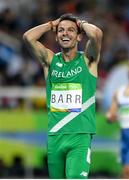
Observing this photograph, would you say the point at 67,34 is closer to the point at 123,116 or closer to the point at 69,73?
the point at 69,73

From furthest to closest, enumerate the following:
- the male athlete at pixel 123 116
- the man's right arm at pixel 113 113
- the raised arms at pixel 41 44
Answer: the man's right arm at pixel 113 113 < the male athlete at pixel 123 116 < the raised arms at pixel 41 44

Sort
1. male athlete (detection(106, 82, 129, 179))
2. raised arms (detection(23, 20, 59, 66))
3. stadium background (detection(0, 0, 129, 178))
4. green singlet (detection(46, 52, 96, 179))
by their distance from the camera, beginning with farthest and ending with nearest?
stadium background (detection(0, 0, 129, 178)) < male athlete (detection(106, 82, 129, 179)) < raised arms (detection(23, 20, 59, 66)) < green singlet (detection(46, 52, 96, 179))

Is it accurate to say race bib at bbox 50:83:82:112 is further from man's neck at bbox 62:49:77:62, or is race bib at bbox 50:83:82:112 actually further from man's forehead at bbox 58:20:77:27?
man's forehead at bbox 58:20:77:27

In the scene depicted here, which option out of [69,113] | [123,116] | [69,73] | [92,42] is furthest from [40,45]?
[123,116]

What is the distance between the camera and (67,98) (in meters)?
11.5

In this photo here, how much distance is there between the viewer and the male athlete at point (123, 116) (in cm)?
1514

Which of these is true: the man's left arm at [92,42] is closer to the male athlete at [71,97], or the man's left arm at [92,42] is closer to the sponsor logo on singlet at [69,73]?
the male athlete at [71,97]

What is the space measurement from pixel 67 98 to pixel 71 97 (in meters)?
0.05

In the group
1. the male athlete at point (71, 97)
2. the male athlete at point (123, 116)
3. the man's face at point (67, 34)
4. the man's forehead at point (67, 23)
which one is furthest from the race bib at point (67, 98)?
the male athlete at point (123, 116)

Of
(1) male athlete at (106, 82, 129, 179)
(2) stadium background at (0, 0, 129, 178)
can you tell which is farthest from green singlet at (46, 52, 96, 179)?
(2) stadium background at (0, 0, 129, 178)

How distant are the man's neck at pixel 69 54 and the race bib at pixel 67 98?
0.29 m

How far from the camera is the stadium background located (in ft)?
61.6

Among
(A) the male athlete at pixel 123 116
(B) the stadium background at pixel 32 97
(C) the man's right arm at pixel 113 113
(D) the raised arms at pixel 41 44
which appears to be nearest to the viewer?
(D) the raised arms at pixel 41 44

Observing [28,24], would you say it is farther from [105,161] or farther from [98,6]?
[105,161]
